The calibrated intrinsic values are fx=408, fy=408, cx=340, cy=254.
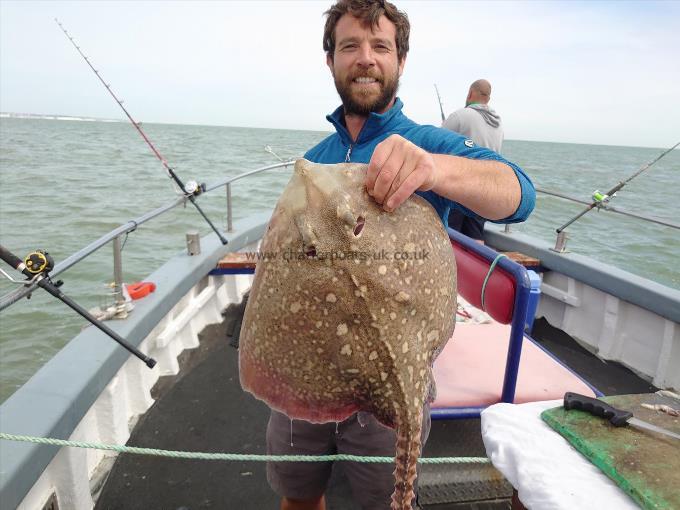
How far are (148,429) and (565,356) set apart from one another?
4.21m

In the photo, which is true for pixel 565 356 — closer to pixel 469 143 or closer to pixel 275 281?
pixel 469 143

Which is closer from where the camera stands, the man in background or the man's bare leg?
the man's bare leg

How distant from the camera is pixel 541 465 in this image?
Result: 4.45 ft

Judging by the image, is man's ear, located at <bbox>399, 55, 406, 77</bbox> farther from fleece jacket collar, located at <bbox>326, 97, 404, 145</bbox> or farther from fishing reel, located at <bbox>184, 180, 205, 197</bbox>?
fishing reel, located at <bbox>184, 180, 205, 197</bbox>

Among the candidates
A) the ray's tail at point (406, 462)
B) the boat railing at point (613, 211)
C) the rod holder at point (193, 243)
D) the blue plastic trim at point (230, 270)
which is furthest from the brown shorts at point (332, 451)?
the boat railing at point (613, 211)

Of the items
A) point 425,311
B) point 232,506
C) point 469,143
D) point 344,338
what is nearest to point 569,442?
point 425,311

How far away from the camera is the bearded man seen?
1489 millimetres

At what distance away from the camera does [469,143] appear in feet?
5.41

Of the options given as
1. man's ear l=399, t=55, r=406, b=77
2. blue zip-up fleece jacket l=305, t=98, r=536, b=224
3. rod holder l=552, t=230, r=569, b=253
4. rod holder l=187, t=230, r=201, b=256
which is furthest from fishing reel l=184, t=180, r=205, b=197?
rod holder l=552, t=230, r=569, b=253

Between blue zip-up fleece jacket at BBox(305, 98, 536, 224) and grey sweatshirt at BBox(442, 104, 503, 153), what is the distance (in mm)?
3565

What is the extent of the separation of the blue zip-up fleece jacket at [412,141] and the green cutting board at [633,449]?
0.80 metres

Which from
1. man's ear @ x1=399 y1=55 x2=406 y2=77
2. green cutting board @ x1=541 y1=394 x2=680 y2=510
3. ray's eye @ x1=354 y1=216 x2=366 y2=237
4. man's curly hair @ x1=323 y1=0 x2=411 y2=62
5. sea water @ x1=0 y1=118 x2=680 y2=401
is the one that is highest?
man's curly hair @ x1=323 y1=0 x2=411 y2=62

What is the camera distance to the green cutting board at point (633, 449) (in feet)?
3.95

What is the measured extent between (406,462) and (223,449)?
2.42m
